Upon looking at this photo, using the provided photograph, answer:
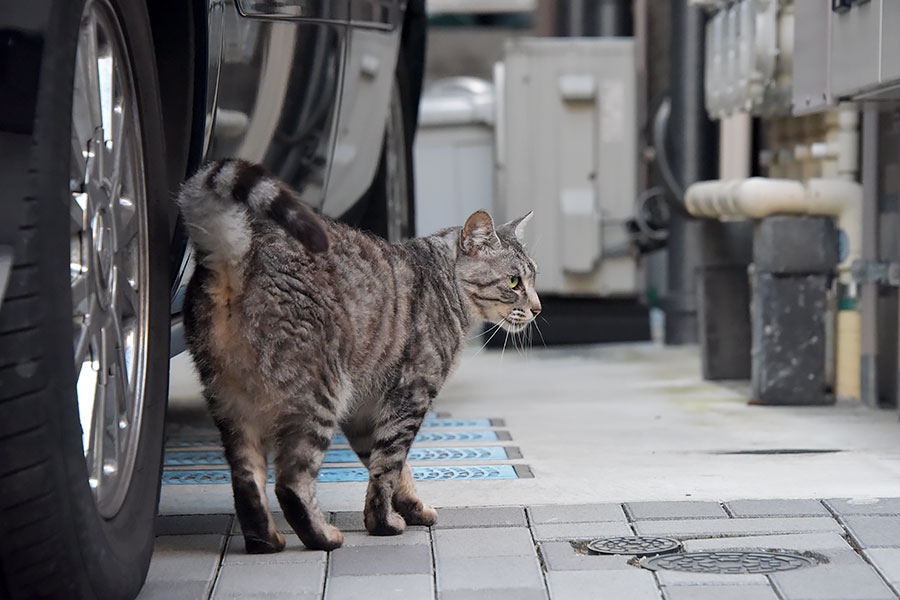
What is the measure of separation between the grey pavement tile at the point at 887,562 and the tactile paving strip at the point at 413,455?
1.67 m

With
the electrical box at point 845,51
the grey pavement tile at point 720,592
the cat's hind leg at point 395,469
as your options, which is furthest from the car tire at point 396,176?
the grey pavement tile at point 720,592

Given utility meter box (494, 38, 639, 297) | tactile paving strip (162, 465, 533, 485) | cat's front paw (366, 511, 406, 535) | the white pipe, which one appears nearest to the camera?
cat's front paw (366, 511, 406, 535)

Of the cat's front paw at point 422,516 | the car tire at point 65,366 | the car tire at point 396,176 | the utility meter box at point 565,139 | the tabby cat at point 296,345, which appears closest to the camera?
the car tire at point 65,366

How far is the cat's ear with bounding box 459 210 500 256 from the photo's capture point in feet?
12.6

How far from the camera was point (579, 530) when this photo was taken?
10.9ft

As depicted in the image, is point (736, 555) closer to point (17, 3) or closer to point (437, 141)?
point (17, 3)

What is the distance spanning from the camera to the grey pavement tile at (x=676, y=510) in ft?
11.3

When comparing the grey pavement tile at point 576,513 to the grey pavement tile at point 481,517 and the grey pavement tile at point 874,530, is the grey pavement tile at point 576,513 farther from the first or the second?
the grey pavement tile at point 874,530

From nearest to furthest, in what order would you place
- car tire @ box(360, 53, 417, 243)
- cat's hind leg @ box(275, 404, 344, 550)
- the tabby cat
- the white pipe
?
the tabby cat → cat's hind leg @ box(275, 404, 344, 550) → car tire @ box(360, 53, 417, 243) → the white pipe

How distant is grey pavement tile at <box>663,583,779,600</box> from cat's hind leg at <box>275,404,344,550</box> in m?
0.86

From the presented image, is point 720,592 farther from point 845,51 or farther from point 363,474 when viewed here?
point 845,51

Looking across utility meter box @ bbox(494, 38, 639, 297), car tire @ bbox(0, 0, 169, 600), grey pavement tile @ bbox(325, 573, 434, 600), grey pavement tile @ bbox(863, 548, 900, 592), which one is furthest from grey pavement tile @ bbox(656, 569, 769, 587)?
utility meter box @ bbox(494, 38, 639, 297)

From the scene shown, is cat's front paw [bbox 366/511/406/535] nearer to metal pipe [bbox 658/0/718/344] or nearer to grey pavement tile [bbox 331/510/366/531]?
grey pavement tile [bbox 331/510/366/531]

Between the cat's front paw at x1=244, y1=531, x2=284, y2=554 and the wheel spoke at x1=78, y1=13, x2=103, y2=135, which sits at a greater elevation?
the wheel spoke at x1=78, y1=13, x2=103, y2=135
